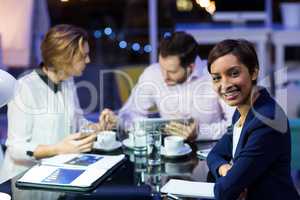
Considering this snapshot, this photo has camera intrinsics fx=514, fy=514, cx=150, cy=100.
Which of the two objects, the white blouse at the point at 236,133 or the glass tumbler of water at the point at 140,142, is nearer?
the white blouse at the point at 236,133

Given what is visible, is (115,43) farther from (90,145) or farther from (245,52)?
(245,52)

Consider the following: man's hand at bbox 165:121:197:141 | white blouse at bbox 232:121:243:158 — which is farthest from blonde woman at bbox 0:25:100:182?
white blouse at bbox 232:121:243:158

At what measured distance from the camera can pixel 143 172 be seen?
1.99m

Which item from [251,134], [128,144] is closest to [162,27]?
[128,144]

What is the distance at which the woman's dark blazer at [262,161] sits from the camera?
Result: 1.54 metres

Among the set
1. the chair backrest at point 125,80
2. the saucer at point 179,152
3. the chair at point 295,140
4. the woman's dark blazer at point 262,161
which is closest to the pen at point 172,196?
the woman's dark blazer at point 262,161

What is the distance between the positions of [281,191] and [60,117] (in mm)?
1313

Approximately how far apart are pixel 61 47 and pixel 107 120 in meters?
0.41

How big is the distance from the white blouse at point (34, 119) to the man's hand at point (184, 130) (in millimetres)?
541

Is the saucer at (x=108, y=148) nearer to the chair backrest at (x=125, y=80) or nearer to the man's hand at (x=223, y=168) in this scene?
the man's hand at (x=223, y=168)

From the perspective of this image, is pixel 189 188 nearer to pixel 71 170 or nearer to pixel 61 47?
pixel 71 170

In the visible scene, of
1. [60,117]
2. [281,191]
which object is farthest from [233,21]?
[281,191]

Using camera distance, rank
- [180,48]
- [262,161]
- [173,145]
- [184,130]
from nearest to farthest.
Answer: [262,161], [173,145], [184,130], [180,48]

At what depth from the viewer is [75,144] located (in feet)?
7.26
